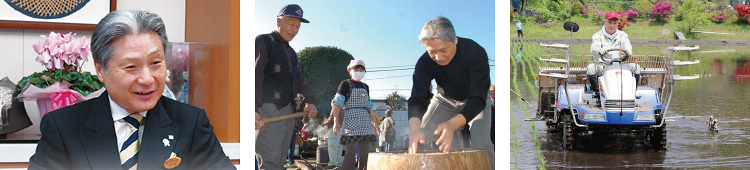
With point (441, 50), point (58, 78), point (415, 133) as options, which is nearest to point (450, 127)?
point (415, 133)

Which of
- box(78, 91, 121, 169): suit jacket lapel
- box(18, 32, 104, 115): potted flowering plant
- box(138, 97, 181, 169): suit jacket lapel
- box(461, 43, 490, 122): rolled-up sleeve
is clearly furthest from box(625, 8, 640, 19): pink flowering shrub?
box(78, 91, 121, 169): suit jacket lapel

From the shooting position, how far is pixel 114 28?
7.11 ft

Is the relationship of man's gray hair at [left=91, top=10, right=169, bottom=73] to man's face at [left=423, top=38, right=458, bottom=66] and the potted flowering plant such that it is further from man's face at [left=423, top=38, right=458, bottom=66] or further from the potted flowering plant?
man's face at [left=423, top=38, right=458, bottom=66]

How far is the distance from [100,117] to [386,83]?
1.03m

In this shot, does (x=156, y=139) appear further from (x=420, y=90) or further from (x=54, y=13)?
(x=420, y=90)

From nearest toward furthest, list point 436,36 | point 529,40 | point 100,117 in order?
point 100,117 → point 436,36 → point 529,40

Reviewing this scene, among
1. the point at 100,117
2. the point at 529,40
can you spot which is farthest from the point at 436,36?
the point at 529,40

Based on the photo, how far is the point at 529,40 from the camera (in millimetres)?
13875

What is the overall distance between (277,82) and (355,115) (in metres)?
0.30

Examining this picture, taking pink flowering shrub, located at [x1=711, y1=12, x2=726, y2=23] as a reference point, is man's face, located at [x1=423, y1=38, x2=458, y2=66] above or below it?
below

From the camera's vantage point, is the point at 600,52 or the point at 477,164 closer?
the point at 477,164

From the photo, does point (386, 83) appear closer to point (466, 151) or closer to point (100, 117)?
point (466, 151)


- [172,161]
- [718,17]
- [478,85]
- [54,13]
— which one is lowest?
[172,161]

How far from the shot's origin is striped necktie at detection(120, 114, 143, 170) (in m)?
2.22
